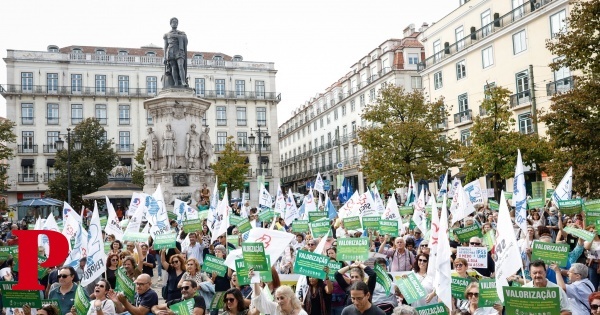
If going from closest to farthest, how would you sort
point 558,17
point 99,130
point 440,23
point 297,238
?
point 297,238 → point 558,17 → point 440,23 → point 99,130

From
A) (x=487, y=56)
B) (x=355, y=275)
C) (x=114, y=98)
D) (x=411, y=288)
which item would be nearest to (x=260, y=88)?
(x=114, y=98)

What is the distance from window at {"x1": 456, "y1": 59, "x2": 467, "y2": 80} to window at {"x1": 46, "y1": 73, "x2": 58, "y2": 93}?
1737 inches

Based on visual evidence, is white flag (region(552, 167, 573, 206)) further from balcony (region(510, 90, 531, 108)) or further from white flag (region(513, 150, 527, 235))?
balcony (region(510, 90, 531, 108))

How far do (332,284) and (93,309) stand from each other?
2.87 metres

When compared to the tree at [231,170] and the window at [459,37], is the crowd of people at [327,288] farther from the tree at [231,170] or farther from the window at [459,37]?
the tree at [231,170]

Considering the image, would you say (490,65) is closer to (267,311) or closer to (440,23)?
(440,23)

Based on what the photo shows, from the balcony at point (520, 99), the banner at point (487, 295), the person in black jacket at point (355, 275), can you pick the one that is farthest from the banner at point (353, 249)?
the balcony at point (520, 99)

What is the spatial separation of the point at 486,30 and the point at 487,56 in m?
1.78

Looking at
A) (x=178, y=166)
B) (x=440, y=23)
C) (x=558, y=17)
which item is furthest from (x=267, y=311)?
(x=440, y=23)

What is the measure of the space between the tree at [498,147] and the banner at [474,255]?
21.8m

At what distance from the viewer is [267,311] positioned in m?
6.28

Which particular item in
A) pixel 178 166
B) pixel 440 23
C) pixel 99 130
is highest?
pixel 440 23

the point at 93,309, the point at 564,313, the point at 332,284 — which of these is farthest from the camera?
the point at 332,284

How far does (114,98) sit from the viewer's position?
69000mm
